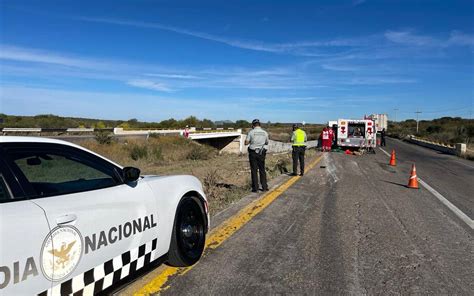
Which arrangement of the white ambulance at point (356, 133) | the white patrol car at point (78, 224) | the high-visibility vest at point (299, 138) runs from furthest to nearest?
the white ambulance at point (356, 133) → the high-visibility vest at point (299, 138) → the white patrol car at point (78, 224)

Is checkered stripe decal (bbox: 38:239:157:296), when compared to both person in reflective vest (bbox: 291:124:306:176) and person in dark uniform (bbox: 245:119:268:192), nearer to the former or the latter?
person in dark uniform (bbox: 245:119:268:192)

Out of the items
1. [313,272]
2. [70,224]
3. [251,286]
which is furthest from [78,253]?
[313,272]

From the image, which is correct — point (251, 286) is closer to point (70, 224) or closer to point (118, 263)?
point (118, 263)

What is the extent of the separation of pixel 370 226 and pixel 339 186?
4.51m

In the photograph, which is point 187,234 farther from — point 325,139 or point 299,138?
point 325,139

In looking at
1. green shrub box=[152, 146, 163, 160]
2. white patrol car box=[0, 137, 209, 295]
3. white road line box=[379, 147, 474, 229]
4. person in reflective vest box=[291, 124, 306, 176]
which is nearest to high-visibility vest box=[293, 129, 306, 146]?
person in reflective vest box=[291, 124, 306, 176]

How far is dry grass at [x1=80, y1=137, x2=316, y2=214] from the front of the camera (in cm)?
945

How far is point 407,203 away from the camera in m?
8.42

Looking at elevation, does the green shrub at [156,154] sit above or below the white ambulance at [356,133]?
below

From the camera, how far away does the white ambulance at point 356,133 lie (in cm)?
2708

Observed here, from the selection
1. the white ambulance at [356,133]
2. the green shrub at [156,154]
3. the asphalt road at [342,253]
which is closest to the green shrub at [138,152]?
the green shrub at [156,154]

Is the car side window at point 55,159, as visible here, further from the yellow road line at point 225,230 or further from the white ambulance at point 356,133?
the white ambulance at point 356,133

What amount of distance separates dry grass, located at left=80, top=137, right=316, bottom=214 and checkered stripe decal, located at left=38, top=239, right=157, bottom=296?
139 inches

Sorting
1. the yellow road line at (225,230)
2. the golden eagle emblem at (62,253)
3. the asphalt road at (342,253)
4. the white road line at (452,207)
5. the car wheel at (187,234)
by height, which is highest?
the golden eagle emblem at (62,253)
